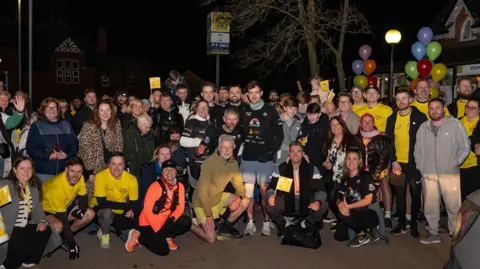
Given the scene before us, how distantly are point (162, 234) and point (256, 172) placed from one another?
72.0 inches

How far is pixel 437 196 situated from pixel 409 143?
0.85 m

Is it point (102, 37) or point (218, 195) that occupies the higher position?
point (102, 37)

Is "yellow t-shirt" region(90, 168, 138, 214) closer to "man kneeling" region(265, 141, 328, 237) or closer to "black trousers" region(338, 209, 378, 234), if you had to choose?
"man kneeling" region(265, 141, 328, 237)

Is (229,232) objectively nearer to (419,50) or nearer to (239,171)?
(239,171)

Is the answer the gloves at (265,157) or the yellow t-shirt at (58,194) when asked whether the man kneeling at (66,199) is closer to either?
the yellow t-shirt at (58,194)

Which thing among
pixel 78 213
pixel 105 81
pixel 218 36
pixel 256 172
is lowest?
pixel 78 213

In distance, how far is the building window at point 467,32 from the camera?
23703 mm

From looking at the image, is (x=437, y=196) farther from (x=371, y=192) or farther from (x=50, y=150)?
(x=50, y=150)

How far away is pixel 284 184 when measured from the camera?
690 cm

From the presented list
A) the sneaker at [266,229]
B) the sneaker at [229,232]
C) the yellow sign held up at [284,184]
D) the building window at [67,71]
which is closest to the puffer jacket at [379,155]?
the yellow sign held up at [284,184]

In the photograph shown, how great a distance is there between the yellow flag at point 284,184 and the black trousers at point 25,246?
3.08m

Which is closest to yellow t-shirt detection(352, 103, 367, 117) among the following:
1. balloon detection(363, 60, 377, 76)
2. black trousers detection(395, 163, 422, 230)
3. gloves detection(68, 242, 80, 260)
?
black trousers detection(395, 163, 422, 230)

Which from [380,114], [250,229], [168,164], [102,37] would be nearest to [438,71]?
[380,114]

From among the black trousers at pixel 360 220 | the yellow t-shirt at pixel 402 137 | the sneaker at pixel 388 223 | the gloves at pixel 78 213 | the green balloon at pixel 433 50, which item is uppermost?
the green balloon at pixel 433 50
